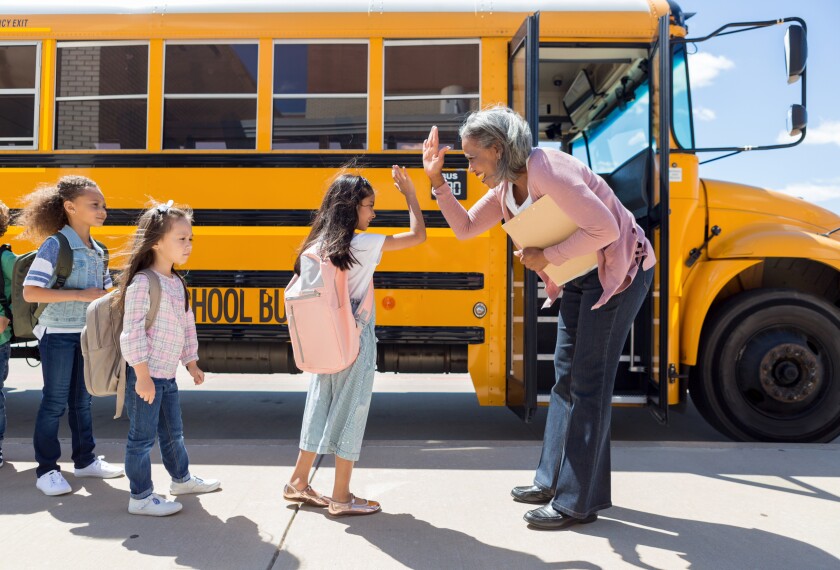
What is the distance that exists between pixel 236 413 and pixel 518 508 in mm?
2783

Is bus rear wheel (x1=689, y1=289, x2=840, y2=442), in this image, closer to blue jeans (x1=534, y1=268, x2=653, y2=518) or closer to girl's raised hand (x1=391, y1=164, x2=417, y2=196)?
blue jeans (x1=534, y1=268, x2=653, y2=518)

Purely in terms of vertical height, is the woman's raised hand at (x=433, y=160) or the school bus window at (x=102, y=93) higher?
the school bus window at (x=102, y=93)

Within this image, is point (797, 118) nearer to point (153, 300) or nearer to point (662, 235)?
point (662, 235)

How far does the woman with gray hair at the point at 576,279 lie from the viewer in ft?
7.33

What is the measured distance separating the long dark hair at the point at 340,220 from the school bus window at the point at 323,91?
4.36 ft

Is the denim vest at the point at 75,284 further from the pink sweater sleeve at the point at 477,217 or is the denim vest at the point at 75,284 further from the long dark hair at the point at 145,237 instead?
the pink sweater sleeve at the point at 477,217

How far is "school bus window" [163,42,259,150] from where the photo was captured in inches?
148

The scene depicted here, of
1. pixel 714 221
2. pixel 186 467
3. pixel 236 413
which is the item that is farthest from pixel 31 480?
pixel 714 221

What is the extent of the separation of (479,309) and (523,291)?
1.22ft

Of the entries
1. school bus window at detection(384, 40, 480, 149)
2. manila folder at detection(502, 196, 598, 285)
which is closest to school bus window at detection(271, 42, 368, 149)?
school bus window at detection(384, 40, 480, 149)

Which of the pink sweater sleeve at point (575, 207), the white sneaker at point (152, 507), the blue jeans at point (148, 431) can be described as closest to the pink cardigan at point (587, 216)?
the pink sweater sleeve at point (575, 207)

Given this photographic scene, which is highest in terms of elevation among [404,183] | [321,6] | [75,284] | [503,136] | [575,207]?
[321,6]

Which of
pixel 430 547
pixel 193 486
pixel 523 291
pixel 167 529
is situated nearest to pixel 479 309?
pixel 523 291

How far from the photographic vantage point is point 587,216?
219 centimetres
